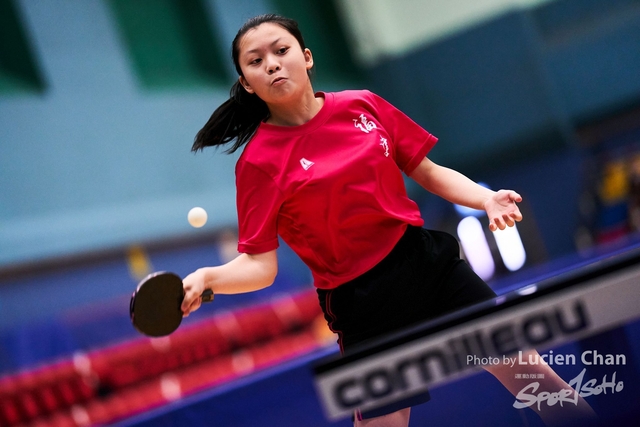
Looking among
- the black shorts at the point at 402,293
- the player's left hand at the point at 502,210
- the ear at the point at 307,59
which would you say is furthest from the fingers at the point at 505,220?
the ear at the point at 307,59

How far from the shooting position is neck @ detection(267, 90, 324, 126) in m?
2.00

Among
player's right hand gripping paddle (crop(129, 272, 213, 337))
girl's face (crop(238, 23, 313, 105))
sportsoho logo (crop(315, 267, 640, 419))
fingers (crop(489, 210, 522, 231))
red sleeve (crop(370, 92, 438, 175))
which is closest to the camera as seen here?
sportsoho logo (crop(315, 267, 640, 419))

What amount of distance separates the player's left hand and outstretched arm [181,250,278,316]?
22.3 inches

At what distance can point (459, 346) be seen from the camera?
55.4 inches

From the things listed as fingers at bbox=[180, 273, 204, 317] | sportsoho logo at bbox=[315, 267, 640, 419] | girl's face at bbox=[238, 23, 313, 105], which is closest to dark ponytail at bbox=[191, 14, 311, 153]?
girl's face at bbox=[238, 23, 313, 105]

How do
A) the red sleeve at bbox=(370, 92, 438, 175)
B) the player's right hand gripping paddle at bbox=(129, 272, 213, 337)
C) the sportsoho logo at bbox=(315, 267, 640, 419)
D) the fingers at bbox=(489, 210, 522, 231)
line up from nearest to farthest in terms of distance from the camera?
the sportsoho logo at bbox=(315, 267, 640, 419) → the player's right hand gripping paddle at bbox=(129, 272, 213, 337) → the fingers at bbox=(489, 210, 522, 231) → the red sleeve at bbox=(370, 92, 438, 175)

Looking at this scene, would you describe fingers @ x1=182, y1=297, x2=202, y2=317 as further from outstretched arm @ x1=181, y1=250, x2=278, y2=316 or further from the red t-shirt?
the red t-shirt

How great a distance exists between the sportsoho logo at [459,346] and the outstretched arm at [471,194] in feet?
1.39

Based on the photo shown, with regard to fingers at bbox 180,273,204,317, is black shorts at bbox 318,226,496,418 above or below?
below

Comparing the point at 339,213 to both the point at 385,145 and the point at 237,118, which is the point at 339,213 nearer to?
the point at 385,145

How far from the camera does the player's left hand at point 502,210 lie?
184cm

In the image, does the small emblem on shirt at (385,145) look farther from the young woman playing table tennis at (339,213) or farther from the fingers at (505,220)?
the fingers at (505,220)

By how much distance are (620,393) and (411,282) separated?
0.54 metres

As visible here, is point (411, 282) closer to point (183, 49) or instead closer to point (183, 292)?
point (183, 292)
